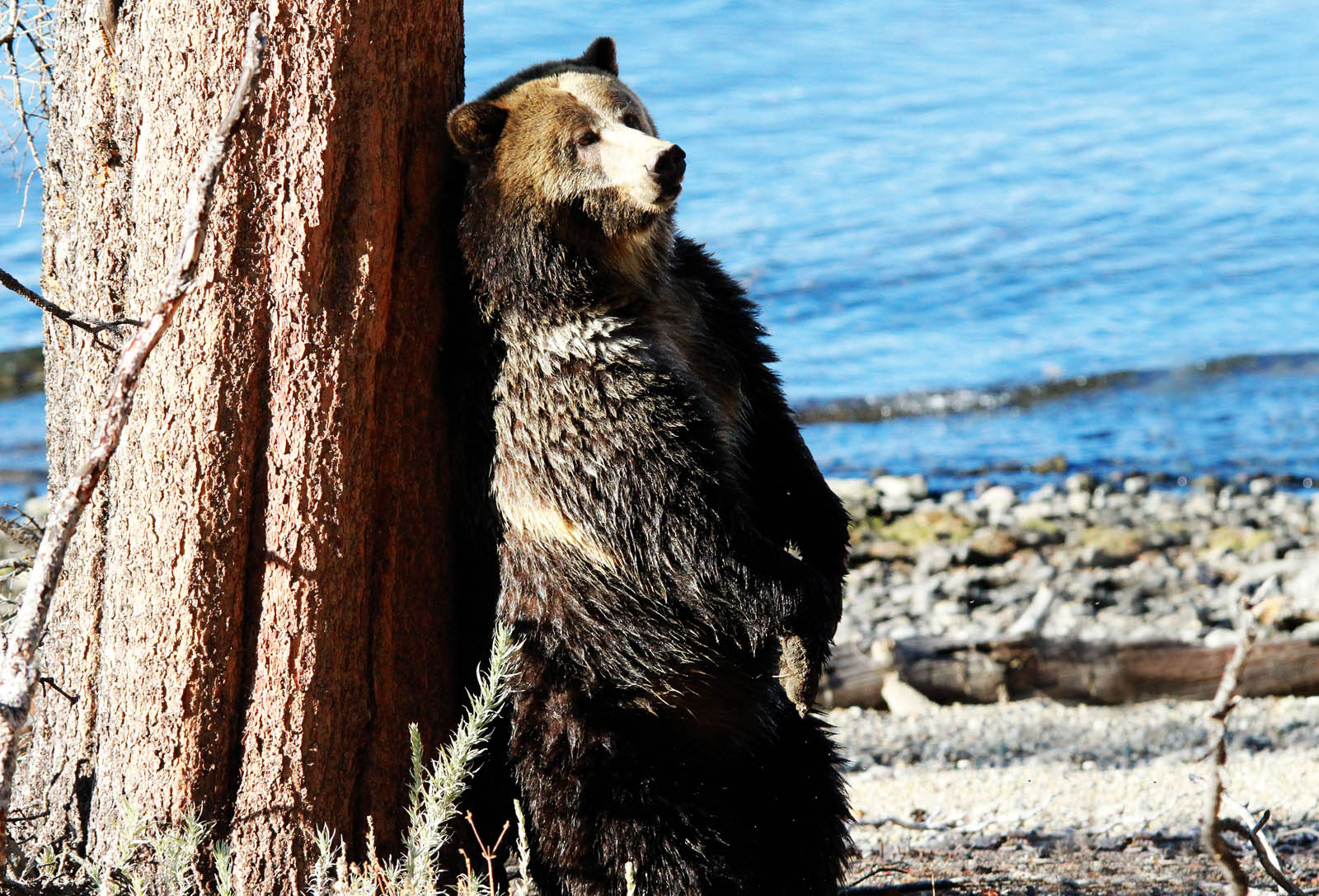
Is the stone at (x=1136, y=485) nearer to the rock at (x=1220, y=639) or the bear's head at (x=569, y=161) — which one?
the rock at (x=1220, y=639)

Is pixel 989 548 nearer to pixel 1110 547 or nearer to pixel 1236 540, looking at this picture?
pixel 1110 547

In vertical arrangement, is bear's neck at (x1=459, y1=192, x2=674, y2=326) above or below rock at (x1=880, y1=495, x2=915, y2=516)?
above

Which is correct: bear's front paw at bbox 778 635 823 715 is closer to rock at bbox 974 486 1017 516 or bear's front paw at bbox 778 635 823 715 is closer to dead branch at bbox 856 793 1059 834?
dead branch at bbox 856 793 1059 834

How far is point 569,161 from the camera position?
11.0 feet

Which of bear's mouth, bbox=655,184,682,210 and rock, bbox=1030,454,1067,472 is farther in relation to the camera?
rock, bbox=1030,454,1067,472

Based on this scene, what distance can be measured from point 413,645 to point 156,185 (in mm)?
1184

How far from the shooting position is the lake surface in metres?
12.4

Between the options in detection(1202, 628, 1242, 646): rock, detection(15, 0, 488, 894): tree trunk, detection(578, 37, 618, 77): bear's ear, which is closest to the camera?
detection(15, 0, 488, 894): tree trunk

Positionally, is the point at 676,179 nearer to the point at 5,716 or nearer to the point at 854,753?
the point at 5,716

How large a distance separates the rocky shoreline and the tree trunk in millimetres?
3719

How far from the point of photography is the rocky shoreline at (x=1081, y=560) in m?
7.52

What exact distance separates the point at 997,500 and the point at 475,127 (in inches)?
303

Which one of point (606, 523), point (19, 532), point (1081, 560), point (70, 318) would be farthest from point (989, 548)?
point (70, 318)

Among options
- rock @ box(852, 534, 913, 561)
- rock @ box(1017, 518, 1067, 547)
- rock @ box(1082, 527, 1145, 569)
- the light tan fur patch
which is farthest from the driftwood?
the light tan fur patch
